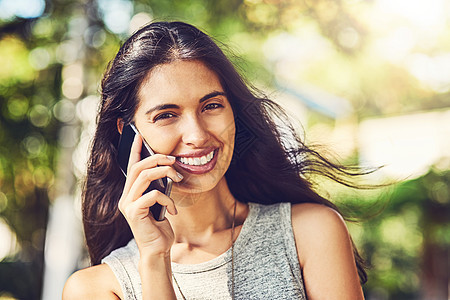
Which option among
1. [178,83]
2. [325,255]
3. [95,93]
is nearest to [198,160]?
[178,83]

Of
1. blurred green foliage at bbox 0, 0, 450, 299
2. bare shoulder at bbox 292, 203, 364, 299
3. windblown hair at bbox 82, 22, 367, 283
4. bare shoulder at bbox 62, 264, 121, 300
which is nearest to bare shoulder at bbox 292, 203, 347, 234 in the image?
bare shoulder at bbox 292, 203, 364, 299

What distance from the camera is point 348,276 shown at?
157cm

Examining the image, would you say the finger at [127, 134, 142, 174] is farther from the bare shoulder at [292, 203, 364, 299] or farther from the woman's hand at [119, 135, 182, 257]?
the bare shoulder at [292, 203, 364, 299]

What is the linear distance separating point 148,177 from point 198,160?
0.15 m

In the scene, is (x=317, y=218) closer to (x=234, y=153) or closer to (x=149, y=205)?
(x=234, y=153)

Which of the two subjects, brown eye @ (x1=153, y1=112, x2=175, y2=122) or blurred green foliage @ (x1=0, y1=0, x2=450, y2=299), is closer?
brown eye @ (x1=153, y1=112, x2=175, y2=122)

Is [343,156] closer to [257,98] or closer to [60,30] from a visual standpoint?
[257,98]

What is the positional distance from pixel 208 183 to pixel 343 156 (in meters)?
0.66

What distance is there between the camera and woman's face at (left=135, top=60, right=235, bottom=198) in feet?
5.03

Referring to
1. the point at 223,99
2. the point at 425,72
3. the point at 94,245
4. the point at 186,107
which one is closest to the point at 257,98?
the point at 223,99

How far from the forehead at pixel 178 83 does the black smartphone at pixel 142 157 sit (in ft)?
0.41

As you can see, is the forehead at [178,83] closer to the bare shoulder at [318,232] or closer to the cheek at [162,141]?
the cheek at [162,141]

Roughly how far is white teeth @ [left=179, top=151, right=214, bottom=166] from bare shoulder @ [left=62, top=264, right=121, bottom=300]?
0.45m

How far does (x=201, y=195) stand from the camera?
1.76 m
